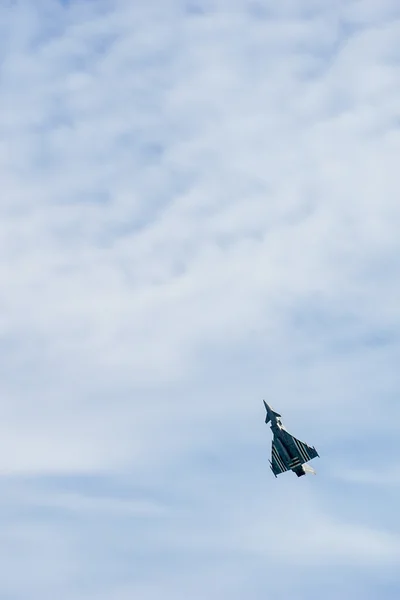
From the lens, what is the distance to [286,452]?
179500mm

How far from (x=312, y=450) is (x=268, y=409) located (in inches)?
656

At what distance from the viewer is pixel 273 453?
18300 cm

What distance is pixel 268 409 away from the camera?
185m

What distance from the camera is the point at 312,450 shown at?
176 meters

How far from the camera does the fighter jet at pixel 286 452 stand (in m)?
178

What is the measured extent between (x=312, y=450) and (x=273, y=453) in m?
11.9

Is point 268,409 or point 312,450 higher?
A: point 268,409

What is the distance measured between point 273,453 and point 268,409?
11.9m

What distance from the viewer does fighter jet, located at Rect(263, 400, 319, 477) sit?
178 m
